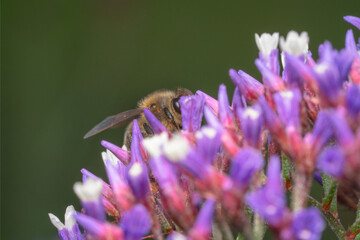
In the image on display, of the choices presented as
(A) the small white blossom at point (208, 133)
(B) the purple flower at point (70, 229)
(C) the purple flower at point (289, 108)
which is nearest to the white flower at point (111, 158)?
(B) the purple flower at point (70, 229)

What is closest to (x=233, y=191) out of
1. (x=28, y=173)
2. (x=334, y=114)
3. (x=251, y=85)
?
(x=334, y=114)

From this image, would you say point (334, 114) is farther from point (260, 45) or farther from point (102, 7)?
point (102, 7)

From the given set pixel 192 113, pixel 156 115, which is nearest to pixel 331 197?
pixel 192 113

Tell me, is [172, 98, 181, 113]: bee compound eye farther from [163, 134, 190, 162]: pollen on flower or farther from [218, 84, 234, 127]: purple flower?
[163, 134, 190, 162]: pollen on flower

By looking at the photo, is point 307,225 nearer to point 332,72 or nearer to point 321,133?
point 321,133

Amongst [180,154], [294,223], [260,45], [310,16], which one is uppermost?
[310,16]

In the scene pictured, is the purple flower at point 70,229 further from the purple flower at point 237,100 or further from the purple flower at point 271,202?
the purple flower at point 271,202
